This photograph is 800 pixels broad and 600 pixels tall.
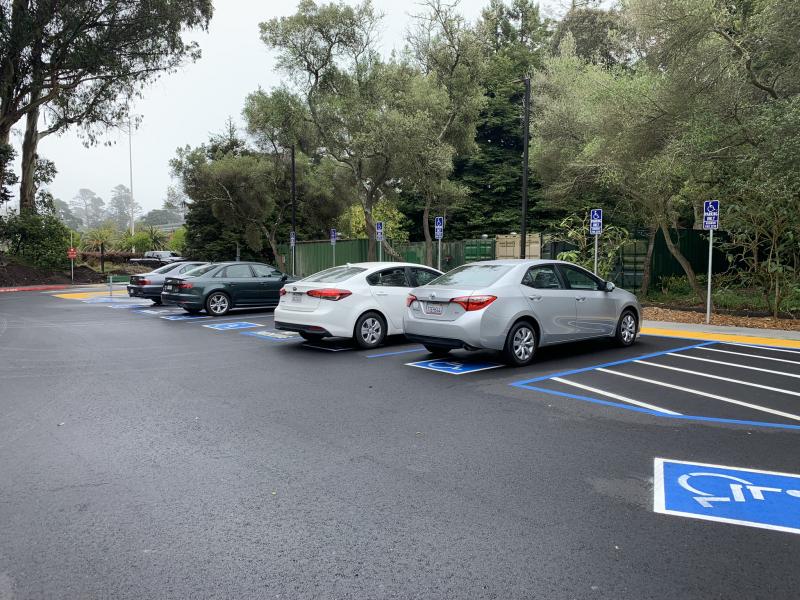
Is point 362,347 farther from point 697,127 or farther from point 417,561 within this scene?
point 697,127

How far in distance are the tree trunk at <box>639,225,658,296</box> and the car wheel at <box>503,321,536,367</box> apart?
12836 millimetres

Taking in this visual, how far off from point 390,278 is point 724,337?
697cm

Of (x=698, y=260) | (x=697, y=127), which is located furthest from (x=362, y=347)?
(x=698, y=260)

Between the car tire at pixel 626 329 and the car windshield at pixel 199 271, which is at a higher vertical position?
the car windshield at pixel 199 271

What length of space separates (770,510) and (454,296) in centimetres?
539

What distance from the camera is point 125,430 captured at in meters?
5.87

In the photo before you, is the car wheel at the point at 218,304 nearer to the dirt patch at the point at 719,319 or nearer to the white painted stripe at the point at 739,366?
the dirt patch at the point at 719,319

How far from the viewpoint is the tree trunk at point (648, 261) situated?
20828 millimetres

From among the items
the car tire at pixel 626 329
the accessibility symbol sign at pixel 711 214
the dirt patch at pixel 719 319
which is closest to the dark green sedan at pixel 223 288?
the car tire at pixel 626 329

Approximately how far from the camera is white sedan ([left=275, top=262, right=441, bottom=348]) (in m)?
10.5

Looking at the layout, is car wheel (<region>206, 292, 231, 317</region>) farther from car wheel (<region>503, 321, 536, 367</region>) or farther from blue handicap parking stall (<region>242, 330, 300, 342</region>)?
car wheel (<region>503, 321, 536, 367</region>)

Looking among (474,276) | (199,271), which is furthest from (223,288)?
(474,276)

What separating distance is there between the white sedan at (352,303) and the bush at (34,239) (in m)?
33.1

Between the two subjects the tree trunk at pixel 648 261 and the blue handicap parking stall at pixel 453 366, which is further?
the tree trunk at pixel 648 261
